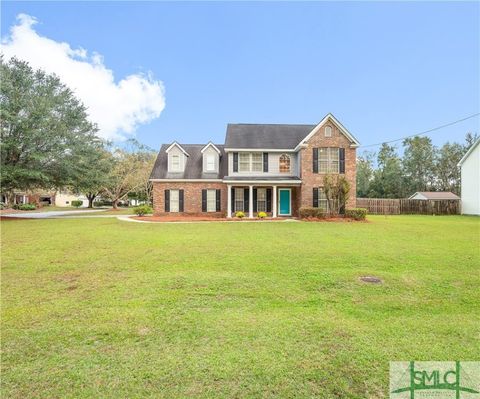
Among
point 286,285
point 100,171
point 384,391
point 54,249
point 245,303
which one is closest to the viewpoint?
point 384,391

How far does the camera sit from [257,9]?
14.4 metres

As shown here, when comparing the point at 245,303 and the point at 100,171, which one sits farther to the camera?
the point at 100,171

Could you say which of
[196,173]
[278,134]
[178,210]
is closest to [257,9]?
[278,134]

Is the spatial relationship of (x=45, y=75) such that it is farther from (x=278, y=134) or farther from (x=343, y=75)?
(x=343, y=75)

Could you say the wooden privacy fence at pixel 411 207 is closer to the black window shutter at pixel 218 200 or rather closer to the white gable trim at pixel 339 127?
the white gable trim at pixel 339 127

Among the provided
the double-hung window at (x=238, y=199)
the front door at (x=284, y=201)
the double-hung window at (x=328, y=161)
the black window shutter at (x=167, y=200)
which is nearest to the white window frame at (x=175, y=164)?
the black window shutter at (x=167, y=200)

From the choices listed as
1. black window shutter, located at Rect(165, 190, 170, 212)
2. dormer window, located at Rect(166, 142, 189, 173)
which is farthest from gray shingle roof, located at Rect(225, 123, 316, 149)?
black window shutter, located at Rect(165, 190, 170, 212)

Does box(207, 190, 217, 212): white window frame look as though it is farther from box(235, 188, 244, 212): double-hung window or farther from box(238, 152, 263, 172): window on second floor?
box(238, 152, 263, 172): window on second floor

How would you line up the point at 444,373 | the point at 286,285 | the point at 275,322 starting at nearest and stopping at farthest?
the point at 444,373
the point at 275,322
the point at 286,285

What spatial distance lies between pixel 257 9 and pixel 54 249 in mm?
14473

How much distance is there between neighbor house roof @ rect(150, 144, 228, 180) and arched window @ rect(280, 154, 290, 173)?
14.8ft

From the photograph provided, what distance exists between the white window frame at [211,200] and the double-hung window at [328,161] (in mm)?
8295

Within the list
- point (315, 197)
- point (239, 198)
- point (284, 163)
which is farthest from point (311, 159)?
point (239, 198)

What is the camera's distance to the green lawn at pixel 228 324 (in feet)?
8.13
